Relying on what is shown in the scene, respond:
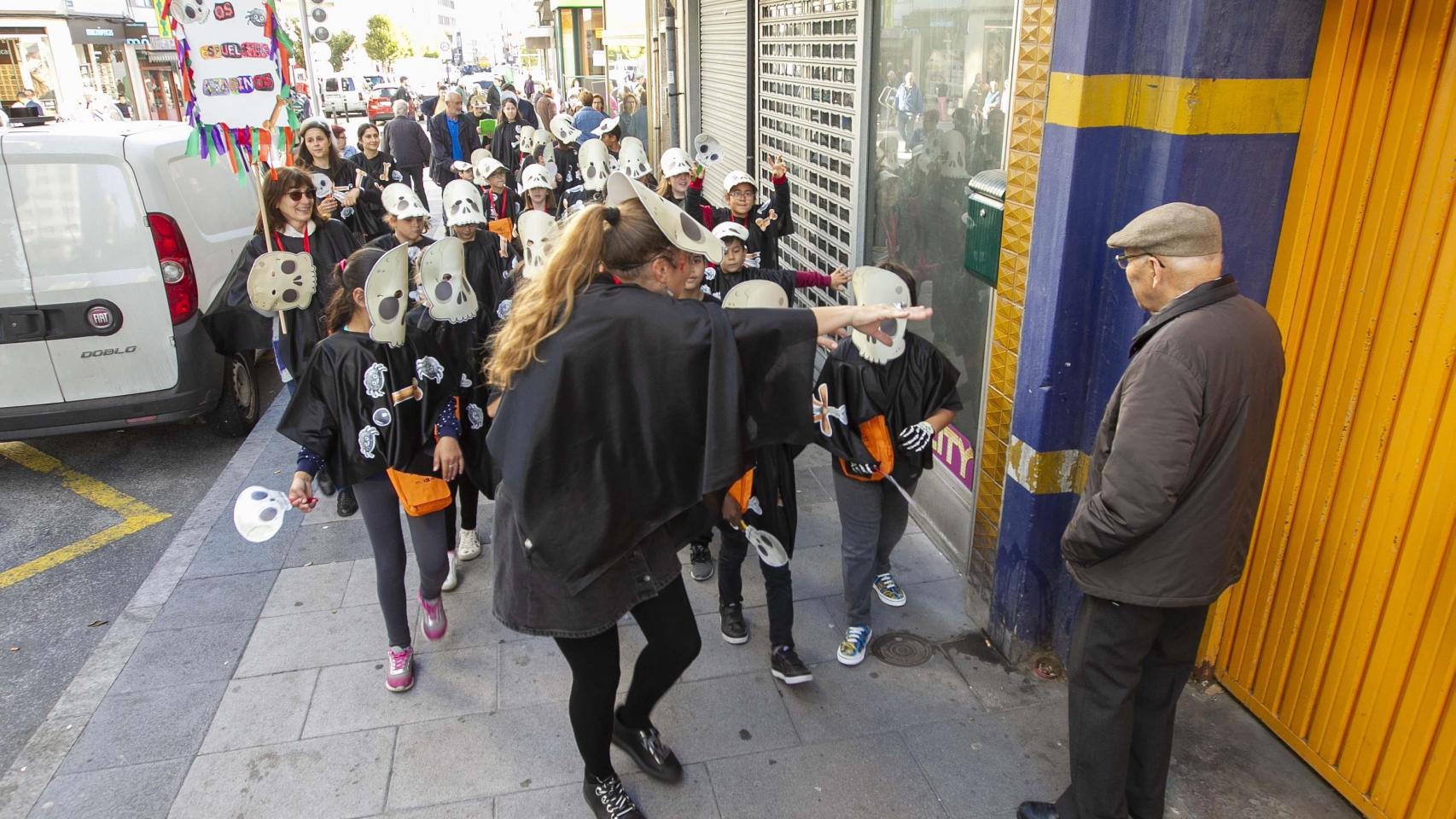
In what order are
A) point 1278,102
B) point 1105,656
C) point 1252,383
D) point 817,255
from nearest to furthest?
point 1252,383 < point 1105,656 < point 1278,102 < point 817,255

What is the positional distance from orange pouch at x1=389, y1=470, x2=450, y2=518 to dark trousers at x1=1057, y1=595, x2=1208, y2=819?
2.40 m

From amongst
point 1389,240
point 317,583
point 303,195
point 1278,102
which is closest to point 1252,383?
point 1389,240

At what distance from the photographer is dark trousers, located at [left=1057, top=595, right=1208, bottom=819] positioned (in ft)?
8.25

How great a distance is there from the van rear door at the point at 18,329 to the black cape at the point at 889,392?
199 inches

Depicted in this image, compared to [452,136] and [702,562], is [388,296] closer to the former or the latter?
[702,562]

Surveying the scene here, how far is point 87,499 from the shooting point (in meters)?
5.95

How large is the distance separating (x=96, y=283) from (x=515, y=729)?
430 centimetres

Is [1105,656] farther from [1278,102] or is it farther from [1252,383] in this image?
[1278,102]

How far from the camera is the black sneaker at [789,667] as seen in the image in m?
3.66

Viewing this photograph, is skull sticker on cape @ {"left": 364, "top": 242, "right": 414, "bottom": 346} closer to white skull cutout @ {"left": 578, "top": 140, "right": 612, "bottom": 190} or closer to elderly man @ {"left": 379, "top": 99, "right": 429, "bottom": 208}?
white skull cutout @ {"left": 578, "top": 140, "right": 612, "bottom": 190}

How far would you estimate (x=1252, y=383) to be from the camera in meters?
2.25

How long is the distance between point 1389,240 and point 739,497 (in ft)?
6.74

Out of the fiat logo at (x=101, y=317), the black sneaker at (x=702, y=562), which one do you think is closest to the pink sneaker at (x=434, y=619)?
the black sneaker at (x=702, y=562)

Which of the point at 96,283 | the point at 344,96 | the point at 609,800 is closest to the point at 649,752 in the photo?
the point at 609,800
